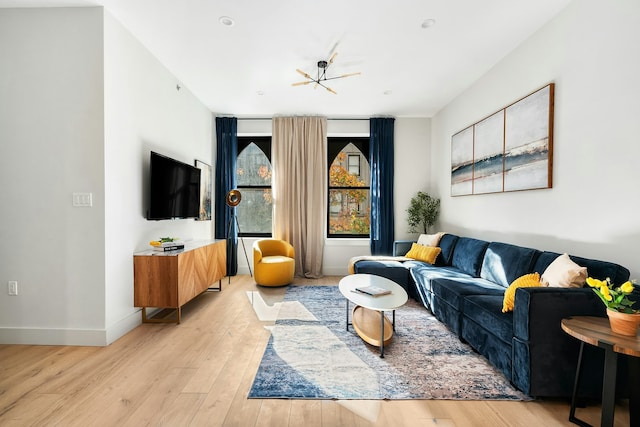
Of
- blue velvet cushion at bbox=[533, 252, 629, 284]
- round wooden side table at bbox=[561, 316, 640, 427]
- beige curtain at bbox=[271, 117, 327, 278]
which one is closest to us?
round wooden side table at bbox=[561, 316, 640, 427]

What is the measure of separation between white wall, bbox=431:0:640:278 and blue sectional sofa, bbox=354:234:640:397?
0.25 meters

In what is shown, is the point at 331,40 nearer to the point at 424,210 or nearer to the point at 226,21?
the point at 226,21

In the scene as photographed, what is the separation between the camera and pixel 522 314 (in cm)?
186

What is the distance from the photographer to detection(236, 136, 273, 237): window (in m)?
5.66

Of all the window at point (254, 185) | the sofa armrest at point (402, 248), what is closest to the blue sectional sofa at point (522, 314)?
the sofa armrest at point (402, 248)

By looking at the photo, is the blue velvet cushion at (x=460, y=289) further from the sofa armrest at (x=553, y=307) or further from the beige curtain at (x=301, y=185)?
the beige curtain at (x=301, y=185)

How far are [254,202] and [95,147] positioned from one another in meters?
3.17

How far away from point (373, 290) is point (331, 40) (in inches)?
99.8

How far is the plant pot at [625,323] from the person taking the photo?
4.75 feet

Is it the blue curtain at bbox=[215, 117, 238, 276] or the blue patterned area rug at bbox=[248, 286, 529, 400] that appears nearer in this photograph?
the blue patterned area rug at bbox=[248, 286, 529, 400]

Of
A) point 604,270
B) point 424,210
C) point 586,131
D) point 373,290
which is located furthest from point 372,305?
point 424,210

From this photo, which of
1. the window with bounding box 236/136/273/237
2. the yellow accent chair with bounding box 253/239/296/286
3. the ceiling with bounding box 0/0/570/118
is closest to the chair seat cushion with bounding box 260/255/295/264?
the yellow accent chair with bounding box 253/239/296/286

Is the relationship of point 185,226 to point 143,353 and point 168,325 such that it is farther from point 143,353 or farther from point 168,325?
point 143,353

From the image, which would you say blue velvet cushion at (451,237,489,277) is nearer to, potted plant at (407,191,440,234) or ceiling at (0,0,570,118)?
potted plant at (407,191,440,234)
